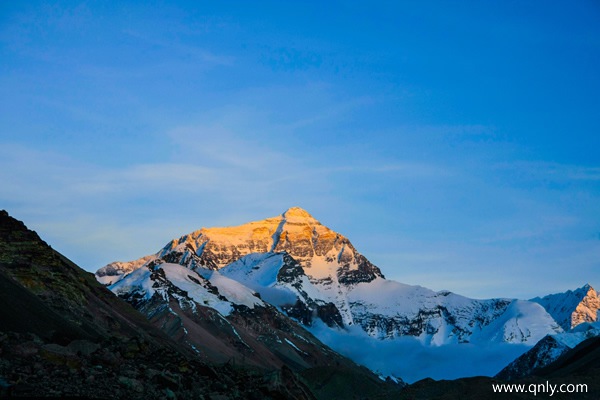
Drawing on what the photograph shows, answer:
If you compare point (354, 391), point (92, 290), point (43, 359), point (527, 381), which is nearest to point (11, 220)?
point (92, 290)

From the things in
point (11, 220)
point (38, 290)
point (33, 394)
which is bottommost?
point (33, 394)

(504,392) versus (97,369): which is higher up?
(504,392)

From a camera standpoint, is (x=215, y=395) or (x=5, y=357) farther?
(x=215, y=395)

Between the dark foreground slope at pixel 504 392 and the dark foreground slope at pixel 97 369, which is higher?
the dark foreground slope at pixel 504 392

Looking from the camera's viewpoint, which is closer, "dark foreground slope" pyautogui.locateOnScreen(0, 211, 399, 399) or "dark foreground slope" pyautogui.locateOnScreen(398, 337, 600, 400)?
"dark foreground slope" pyautogui.locateOnScreen(0, 211, 399, 399)

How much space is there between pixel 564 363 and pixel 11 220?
110 m

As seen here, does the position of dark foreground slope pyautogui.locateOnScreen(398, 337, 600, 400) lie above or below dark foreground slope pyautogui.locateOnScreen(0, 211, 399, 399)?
above

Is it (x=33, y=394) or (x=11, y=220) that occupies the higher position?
(x=11, y=220)

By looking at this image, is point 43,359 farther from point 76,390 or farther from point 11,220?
point 11,220

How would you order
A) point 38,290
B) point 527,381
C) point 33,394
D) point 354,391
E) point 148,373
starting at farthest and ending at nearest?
point 354,391
point 38,290
point 527,381
point 148,373
point 33,394

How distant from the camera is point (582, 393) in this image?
218 feet

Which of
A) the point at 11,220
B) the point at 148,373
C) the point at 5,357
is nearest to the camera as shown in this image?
the point at 5,357

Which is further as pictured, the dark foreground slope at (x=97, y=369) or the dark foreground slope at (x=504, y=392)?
the dark foreground slope at (x=504, y=392)

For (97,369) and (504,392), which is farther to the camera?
(504,392)
